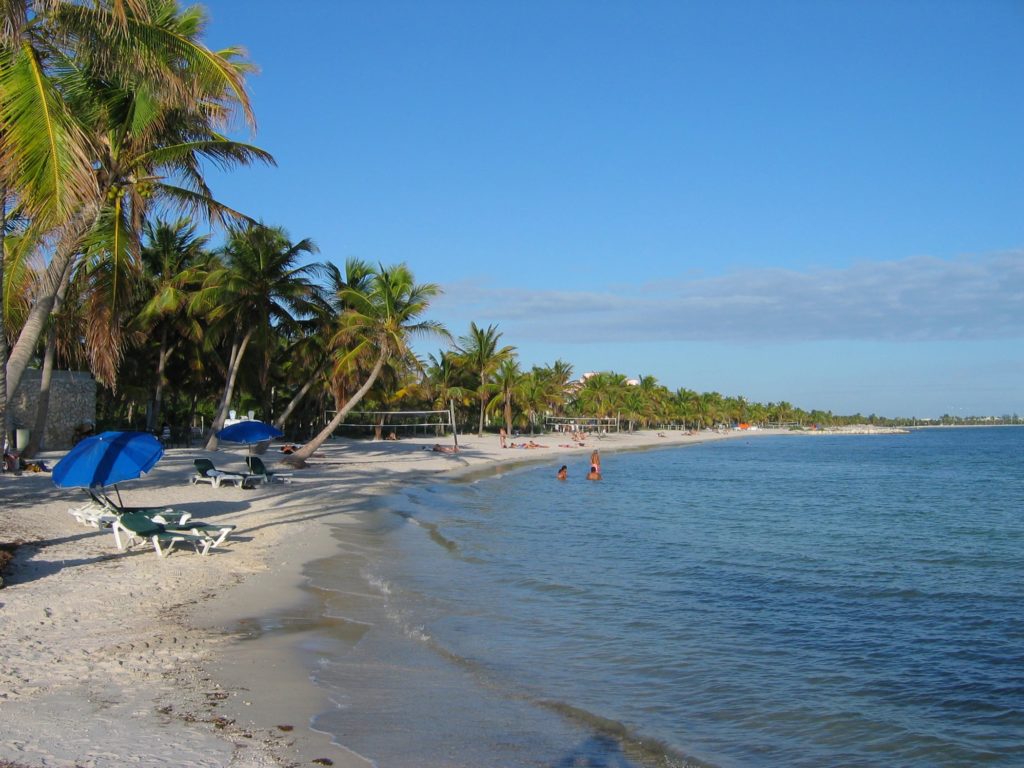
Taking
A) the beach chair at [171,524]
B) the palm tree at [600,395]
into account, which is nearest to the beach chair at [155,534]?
the beach chair at [171,524]

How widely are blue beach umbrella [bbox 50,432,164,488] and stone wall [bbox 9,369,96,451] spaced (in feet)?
51.5

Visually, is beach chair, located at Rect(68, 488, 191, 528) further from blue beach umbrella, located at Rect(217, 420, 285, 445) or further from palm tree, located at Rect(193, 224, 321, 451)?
palm tree, located at Rect(193, 224, 321, 451)

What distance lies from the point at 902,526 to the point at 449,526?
481 inches

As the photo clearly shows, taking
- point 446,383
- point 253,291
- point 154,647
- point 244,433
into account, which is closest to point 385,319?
point 253,291

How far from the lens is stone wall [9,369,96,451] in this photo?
2497cm

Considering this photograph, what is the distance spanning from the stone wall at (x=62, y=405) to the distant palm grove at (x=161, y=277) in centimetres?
80

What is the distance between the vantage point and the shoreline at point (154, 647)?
523cm

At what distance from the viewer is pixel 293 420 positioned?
46.4 metres

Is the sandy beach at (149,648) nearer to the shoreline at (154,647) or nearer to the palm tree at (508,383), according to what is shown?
the shoreline at (154,647)

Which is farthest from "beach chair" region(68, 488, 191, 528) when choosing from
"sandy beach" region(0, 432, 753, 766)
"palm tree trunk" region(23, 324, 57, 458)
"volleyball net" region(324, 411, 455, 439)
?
"volleyball net" region(324, 411, 455, 439)

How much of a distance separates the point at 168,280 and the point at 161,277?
31.5 inches

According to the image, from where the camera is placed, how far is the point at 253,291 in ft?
93.1

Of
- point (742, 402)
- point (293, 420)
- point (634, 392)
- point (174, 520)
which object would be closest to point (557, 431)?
point (634, 392)

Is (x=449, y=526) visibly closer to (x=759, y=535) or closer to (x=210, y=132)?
(x=759, y=535)
